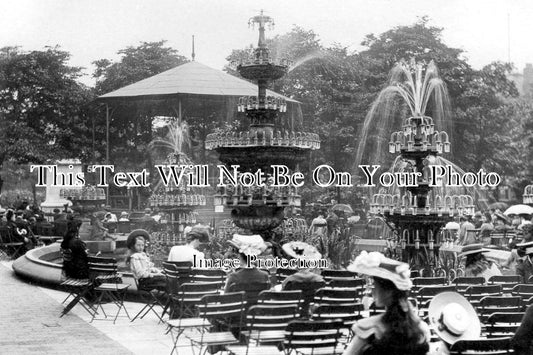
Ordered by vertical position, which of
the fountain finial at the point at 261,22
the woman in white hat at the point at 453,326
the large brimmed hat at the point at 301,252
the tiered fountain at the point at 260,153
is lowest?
the woman in white hat at the point at 453,326

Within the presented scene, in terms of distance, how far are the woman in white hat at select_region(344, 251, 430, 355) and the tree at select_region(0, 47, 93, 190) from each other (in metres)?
44.6

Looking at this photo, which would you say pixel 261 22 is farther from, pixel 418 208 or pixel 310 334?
pixel 310 334

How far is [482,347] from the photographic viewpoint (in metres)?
5.74

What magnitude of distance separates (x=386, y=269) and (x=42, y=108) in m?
47.2

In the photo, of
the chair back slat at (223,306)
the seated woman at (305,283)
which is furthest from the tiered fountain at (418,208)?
the chair back slat at (223,306)

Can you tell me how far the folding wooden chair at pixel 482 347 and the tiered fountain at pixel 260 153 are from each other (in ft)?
39.8

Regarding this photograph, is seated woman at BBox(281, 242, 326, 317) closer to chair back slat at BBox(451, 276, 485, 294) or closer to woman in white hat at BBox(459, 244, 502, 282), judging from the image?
chair back slat at BBox(451, 276, 485, 294)

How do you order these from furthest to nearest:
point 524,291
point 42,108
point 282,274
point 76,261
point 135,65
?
point 135,65 → point 42,108 → point 76,261 → point 282,274 → point 524,291

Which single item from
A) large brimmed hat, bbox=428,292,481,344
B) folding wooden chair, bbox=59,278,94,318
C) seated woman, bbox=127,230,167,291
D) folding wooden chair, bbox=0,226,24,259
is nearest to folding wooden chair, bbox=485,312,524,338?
large brimmed hat, bbox=428,292,481,344

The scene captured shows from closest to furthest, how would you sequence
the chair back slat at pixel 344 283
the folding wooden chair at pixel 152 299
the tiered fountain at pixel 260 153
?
1. the chair back slat at pixel 344 283
2. the folding wooden chair at pixel 152 299
3. the tiered fountain at pixel 260 153

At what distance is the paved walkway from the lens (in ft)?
34.0

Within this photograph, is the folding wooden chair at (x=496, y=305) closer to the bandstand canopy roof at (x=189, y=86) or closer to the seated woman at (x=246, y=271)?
the seated woman at (x=246, y=271)

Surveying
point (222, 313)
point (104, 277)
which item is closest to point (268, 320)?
point (222, 313)

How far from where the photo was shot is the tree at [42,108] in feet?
158
